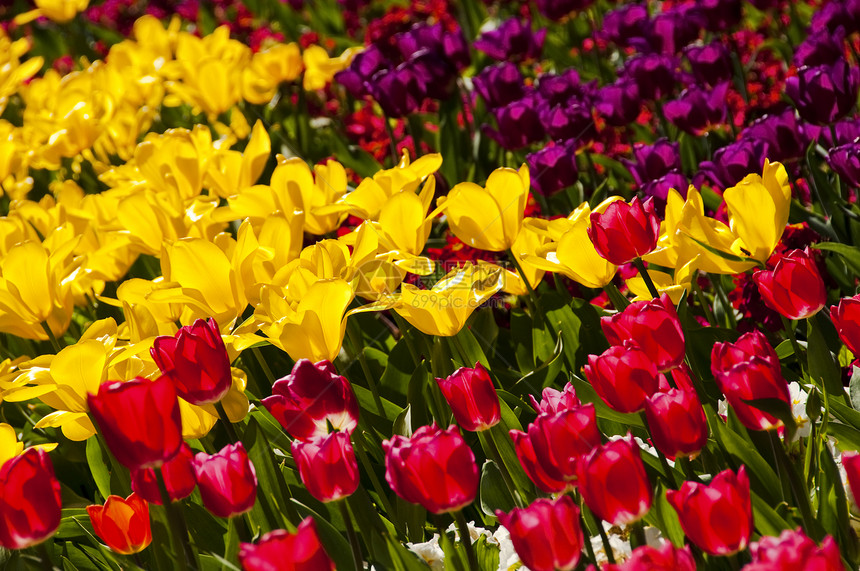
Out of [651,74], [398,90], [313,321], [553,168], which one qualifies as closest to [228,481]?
[313,321]

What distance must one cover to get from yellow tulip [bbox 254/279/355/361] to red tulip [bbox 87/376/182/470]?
339 millimetres

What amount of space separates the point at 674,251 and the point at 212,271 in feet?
2.74

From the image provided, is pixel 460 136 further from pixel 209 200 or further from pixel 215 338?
pixel 215 338

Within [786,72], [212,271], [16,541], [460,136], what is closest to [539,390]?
[212,271]

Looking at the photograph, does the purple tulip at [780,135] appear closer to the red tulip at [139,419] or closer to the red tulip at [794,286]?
the red tulip at [794,286]

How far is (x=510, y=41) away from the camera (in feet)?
11.1

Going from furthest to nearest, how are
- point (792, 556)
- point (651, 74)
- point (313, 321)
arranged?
point (651, 74) → point (313, 321) → point (792, 556)

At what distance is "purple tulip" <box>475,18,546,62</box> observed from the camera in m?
3.38

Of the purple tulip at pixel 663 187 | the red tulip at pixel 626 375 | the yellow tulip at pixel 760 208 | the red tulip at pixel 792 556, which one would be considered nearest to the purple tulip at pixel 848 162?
A: the purple tulip at pixel 663 187

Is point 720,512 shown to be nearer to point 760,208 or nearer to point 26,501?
point 760,208

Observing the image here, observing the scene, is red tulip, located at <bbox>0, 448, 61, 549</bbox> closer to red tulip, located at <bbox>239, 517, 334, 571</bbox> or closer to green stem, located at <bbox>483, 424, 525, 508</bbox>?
red tulip, located at <bbox>239, 517, 334, 571</bbox>

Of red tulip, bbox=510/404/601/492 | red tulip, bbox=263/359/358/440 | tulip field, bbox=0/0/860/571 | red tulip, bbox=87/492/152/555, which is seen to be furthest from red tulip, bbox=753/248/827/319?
red tulip, bbox=87/492/152/555

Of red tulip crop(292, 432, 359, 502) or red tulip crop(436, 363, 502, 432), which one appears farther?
red tulip crop(436, 363, 502, 432)

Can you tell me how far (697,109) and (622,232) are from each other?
3.95 ft
